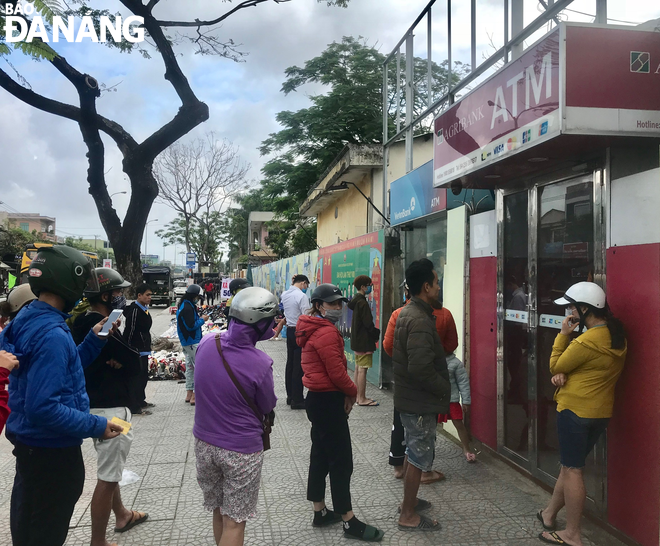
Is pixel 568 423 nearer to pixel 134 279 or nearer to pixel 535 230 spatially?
pixel 535 230

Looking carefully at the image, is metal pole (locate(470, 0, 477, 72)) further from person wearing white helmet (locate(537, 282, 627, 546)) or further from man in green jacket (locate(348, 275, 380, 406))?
person wearing white helmet (locate(537, 282, 627, 546))

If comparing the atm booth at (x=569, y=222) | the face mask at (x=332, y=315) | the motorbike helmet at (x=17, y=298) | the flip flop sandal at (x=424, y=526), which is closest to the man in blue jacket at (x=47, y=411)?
the motorbike helmet at (x=17, y=298)

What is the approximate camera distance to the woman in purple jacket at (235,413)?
9.03ft

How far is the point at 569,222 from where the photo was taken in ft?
14.1

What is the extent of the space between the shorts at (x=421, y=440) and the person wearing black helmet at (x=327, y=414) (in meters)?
0.43

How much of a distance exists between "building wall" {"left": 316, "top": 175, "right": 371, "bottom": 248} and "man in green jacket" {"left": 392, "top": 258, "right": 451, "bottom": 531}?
10.3 meters

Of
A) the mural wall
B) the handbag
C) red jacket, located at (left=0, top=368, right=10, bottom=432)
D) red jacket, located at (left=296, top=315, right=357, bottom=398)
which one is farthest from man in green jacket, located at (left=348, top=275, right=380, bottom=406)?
red jacket, located at (left=0, top=368, right=10, bottom=432)

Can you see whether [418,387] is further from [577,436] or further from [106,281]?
[106,281]

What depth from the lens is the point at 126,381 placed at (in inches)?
151

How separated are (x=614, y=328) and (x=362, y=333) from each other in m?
4.16

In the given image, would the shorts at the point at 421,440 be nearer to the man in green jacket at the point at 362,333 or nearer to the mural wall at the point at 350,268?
the man in green jacket at the point at 362,333

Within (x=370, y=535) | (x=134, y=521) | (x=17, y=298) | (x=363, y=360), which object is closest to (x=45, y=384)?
(x=17, y=298)

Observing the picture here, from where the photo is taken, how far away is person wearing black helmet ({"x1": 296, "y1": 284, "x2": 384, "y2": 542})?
12.1 feet

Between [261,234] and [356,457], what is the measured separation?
53775 mm
